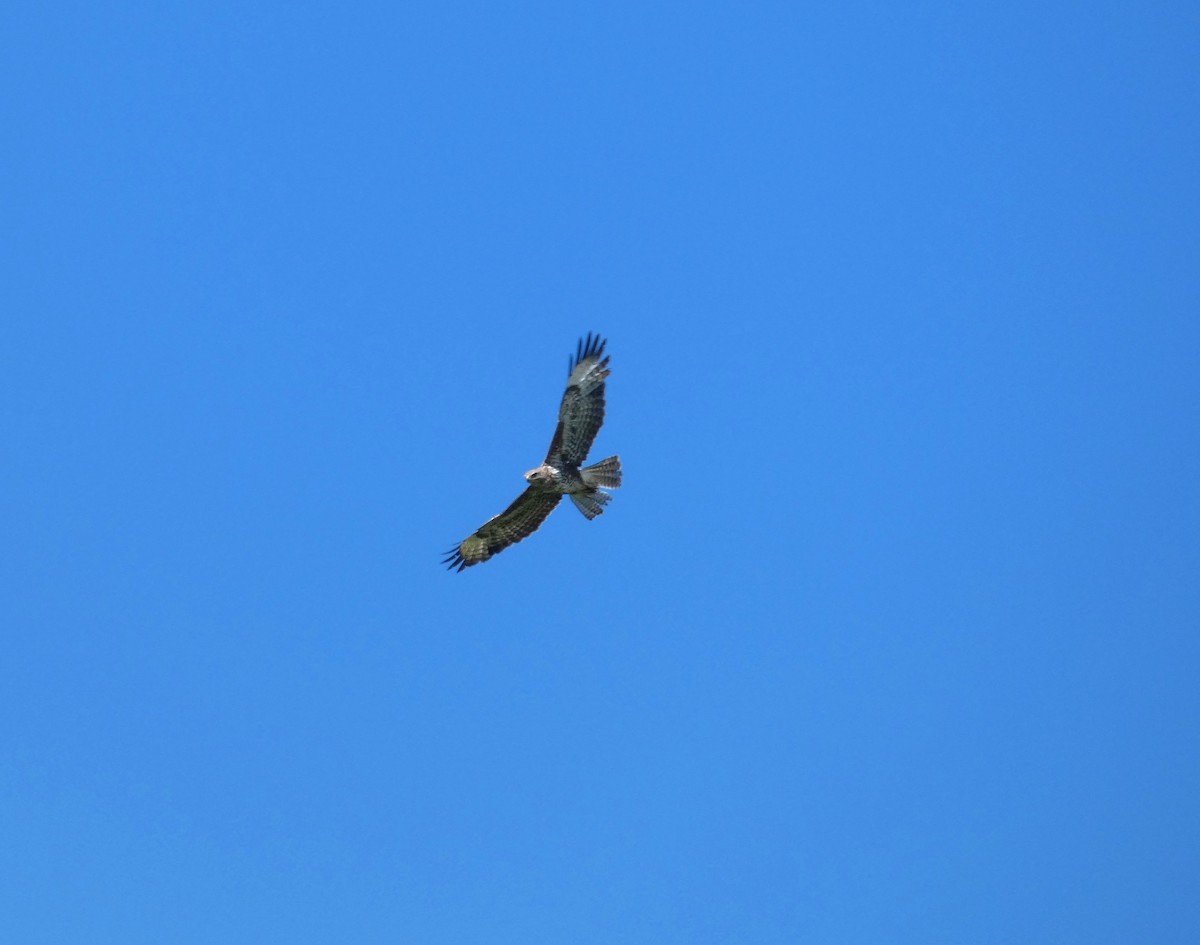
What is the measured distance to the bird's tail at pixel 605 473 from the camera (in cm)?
2736

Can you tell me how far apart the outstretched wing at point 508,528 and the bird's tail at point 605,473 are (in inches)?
27.9

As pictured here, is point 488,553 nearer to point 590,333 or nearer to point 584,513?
point 584,513

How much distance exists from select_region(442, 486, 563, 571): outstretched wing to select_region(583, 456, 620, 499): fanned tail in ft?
2.33

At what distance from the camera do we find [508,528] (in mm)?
28406

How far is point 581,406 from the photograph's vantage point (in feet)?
89.1

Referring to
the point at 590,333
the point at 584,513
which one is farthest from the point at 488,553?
the point at 590,333

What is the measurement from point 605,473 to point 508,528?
80.6 inches

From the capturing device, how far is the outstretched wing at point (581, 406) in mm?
27109

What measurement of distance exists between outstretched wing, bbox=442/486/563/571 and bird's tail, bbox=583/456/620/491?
27.9 inches

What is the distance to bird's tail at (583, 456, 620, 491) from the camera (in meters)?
27.4

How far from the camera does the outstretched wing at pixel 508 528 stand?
27891 mm

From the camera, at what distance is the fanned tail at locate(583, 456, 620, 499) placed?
2736 cm

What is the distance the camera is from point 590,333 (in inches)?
1072

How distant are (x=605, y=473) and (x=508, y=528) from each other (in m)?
2.05
